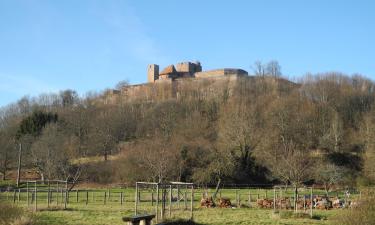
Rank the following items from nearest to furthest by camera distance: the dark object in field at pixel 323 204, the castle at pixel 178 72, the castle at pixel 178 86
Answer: the dark object in field at pixel 323 204
the castle at pixel 178 86
the castle at pixel 178 72

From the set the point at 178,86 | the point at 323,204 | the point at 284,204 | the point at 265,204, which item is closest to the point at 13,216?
the point at 265,204

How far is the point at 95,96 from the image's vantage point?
120875 mm

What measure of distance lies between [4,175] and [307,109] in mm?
43784

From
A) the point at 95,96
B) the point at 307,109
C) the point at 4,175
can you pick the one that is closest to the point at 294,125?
the point at 307,109

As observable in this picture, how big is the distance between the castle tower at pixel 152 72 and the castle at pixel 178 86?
13.7 feet

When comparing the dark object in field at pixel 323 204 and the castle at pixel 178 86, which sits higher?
the castle at pixel 178 86

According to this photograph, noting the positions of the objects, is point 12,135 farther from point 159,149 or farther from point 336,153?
point 336,153

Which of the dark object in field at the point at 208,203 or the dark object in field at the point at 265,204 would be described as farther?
the dark object in field at the point at 265,204

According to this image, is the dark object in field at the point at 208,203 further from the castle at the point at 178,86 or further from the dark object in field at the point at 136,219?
the castle at the point at 178,86

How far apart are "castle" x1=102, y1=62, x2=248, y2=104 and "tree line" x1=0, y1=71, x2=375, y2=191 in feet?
8.10

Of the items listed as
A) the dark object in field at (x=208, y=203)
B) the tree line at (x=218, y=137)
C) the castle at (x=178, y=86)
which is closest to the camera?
the dark object in field at (x=208, y=203)

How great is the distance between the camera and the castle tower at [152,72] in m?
144

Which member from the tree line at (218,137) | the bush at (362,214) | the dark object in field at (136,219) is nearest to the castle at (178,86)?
the tree line at (218,137)

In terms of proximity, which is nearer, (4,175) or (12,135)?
(4,175)
